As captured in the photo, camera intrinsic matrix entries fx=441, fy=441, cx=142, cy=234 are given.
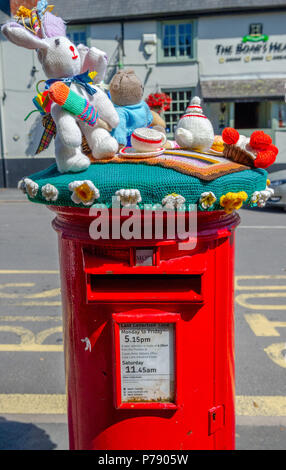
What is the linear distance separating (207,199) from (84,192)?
413 mm

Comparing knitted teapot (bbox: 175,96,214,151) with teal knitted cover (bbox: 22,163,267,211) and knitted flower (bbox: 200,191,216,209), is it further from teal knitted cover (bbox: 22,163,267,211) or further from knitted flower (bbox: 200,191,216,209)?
knitted flower (bbox: 200,191,216,209)

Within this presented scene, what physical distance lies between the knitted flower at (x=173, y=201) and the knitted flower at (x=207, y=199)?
0.24ft

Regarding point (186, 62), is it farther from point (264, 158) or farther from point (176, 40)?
point (264, 158)

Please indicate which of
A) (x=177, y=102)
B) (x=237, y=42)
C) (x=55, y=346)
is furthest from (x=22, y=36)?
(x=237, y=42)

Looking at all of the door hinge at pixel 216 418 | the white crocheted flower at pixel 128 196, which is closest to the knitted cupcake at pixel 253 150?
the white crocheted flower at pixel 128 196

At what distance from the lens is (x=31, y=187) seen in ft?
5.29

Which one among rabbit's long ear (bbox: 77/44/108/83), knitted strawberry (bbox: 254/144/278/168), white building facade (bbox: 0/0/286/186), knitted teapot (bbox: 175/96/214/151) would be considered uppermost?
white building facade (bbox: 0/0/286/186)

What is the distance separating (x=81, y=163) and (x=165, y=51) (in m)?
17.0

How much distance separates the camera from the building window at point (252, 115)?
1803cm

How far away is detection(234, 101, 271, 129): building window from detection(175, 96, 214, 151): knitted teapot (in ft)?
55.5

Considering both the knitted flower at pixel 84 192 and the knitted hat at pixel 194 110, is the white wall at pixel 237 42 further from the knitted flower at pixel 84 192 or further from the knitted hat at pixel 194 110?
the knitted flower at pixel 84 192

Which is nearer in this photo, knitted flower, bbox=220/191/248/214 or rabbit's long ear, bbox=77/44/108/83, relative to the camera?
knitted flower, bbox=220/191/248/214

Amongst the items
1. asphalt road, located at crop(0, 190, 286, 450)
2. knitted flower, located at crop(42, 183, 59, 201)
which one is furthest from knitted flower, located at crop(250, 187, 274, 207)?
asphalt road, located at crop(0, 190, 286, 450)

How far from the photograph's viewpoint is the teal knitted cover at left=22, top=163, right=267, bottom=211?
147 cm
